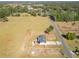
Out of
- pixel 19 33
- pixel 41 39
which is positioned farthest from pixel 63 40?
pixel 19 33

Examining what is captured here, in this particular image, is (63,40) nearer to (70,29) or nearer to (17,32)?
(70,29)

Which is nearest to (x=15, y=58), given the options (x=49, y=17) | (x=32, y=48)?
(x=32, y=48)

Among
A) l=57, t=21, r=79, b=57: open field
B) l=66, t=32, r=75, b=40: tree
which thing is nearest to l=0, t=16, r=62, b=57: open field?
l=57, t=21, r=79, b=57: open field

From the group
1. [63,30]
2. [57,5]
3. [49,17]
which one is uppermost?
[57,5]

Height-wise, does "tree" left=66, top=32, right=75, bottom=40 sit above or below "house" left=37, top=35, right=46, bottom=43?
above

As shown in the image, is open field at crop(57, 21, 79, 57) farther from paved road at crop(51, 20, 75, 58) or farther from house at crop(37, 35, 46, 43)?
house at crop(37, 35, 46, 43)

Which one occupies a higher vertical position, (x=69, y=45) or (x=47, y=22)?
(x=47, y=22)

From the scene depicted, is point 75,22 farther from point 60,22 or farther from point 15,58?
point 15,58
